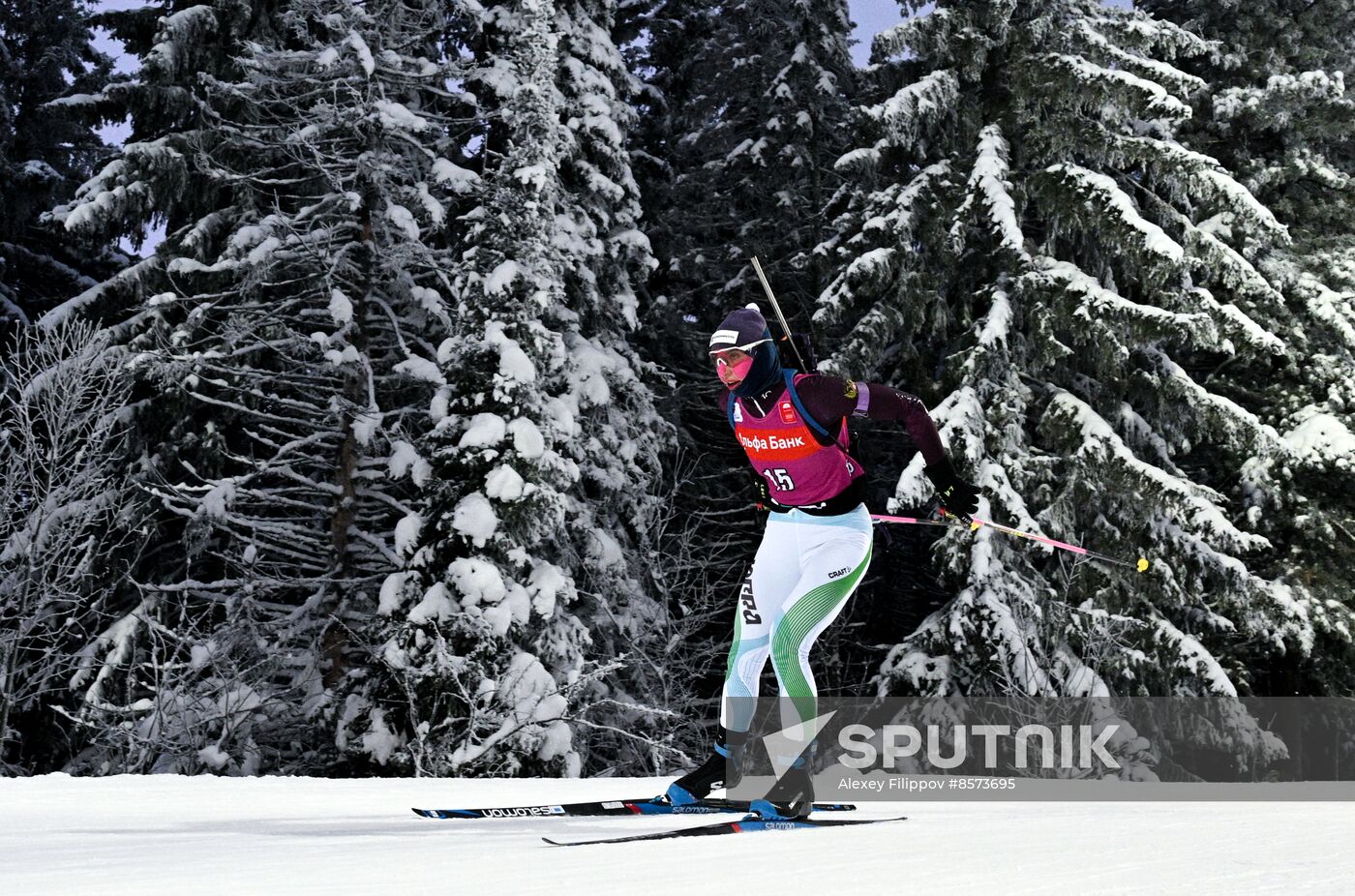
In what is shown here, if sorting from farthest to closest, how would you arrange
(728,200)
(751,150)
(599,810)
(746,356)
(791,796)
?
(728,200), (751,150), (599,810), (746,356), (791,796)

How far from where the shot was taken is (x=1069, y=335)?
1731 cm

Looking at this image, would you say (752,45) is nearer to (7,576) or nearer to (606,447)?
(606,447)

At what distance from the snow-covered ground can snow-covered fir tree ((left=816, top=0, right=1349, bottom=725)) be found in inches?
415

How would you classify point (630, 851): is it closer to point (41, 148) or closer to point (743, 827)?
point (743, 827)

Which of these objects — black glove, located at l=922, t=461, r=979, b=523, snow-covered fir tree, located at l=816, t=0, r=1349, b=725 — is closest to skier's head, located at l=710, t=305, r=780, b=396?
black glove, located at l=922, t=461, r=979, b=523

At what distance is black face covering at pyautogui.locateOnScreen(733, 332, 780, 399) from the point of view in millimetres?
5051

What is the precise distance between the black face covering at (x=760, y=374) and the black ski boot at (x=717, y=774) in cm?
134

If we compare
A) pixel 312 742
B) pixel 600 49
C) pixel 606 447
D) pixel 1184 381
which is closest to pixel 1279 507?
pixel 1184 381

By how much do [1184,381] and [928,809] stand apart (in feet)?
42.2

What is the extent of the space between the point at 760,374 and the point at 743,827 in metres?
1.68

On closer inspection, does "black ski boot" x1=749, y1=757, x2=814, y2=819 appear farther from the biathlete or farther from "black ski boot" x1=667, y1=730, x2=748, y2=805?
"black ski boot" x1=667, y1=730, x2=748, y2=805

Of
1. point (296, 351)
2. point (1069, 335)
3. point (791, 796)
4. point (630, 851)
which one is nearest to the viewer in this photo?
point (630, 851)

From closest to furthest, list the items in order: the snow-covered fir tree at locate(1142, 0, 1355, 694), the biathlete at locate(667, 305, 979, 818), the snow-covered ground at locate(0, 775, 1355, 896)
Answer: the snow-covered ground at locate(0, 775, 1355, 896), the biathlete at locate(667, 305, 979, 818), the snow-covered fir tree at locate(1142, 0, 1355, 694)

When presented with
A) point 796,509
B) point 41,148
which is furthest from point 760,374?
point 41,148
